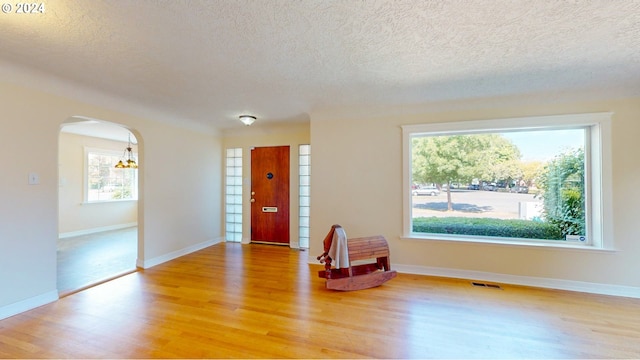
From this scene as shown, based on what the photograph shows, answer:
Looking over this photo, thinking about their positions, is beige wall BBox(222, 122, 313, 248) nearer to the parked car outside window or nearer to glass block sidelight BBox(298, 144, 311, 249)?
glass block sidelight BBox(298, 144, 311, 249)

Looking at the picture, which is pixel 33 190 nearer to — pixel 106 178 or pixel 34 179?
pixel 34 179

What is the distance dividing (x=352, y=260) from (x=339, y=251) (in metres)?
0.23

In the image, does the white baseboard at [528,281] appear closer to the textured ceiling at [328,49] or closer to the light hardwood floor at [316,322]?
the light hardwood floor at [316,322]

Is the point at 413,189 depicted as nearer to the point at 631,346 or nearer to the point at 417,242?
the point at 417,242

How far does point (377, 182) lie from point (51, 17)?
3.55 meters

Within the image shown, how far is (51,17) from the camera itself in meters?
1.72

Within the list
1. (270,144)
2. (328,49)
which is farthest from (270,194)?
(328,49)

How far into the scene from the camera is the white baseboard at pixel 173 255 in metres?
3.90

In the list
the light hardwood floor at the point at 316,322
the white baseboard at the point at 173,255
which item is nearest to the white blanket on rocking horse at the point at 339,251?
the light hardwood floor at the point at 316,322

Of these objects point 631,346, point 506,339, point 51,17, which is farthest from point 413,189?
point 51,17

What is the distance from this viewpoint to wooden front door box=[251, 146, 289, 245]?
5273 mm

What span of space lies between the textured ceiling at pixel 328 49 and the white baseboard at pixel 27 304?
218 centimetres

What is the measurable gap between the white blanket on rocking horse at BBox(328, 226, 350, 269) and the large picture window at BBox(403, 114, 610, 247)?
1079mm

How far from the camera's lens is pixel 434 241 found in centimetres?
362
